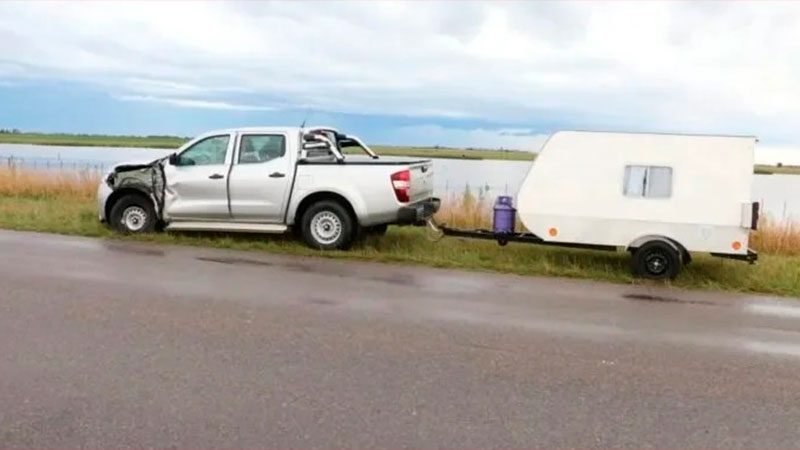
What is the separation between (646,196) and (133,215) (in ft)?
27.0

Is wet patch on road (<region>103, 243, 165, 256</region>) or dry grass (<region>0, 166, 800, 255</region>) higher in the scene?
dry grass (<region>0, 166, 800, 255</region>)

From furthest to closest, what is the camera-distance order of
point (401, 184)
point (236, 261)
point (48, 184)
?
point (48, 184) < point (401, 184) < point (236, 261)

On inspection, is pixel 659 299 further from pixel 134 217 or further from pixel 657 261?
pixel 134 217

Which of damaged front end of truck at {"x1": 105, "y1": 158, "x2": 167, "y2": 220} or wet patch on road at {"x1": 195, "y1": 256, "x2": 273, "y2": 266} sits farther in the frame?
damaged front end of truck at {"x1": 105, "y1": 158, "x2": 167, "y2": 220}

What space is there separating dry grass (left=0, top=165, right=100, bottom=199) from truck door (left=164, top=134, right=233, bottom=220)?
8.18m

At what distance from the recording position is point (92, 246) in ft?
39.2

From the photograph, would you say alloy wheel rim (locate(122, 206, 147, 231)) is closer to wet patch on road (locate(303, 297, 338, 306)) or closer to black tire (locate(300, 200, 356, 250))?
black tire (locate(300, 200, 356, 250))

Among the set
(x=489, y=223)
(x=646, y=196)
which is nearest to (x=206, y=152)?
(x=489, y=223)

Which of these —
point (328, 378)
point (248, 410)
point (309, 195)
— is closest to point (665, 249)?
point (309, 195)

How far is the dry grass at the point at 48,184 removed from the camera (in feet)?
67.9

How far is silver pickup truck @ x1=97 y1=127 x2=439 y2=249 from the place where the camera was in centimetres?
1206

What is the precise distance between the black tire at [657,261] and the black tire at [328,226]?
168 inches

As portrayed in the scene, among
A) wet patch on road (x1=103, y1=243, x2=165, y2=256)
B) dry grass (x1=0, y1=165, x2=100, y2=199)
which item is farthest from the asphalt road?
dry grass (x1=0, y1=165, x2=100, y2=199)

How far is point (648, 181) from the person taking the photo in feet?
33.8
